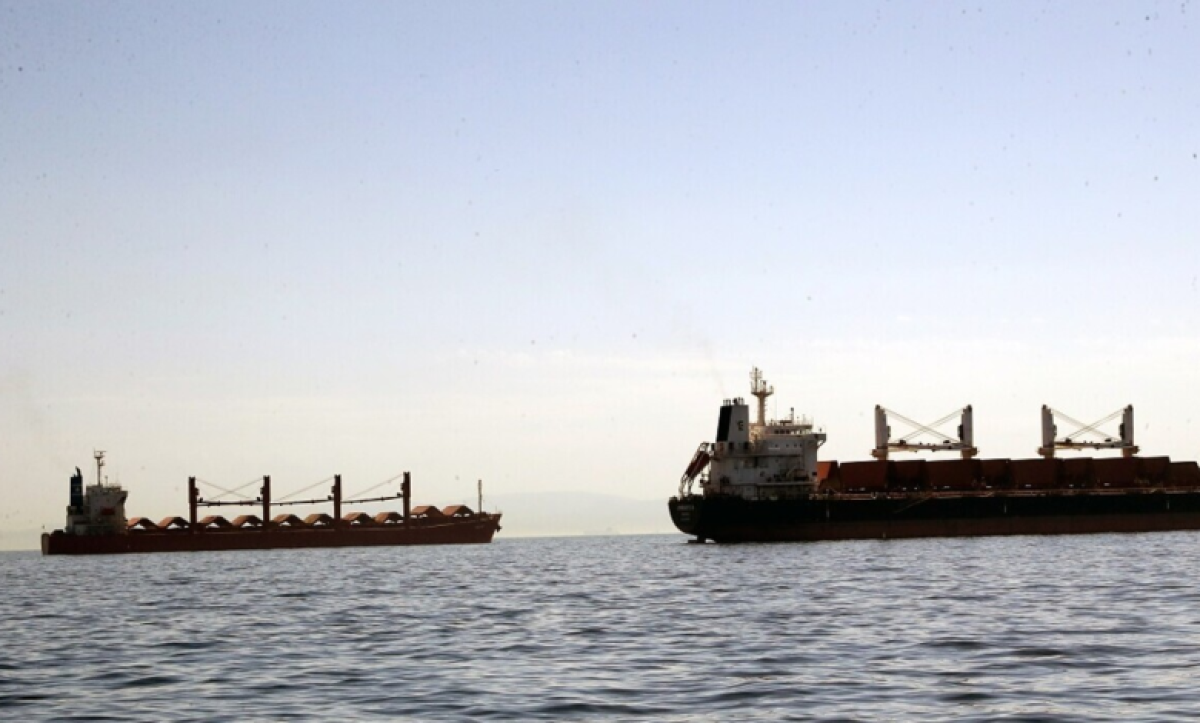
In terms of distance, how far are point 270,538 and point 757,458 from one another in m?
65.7

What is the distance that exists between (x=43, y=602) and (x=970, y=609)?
3418 cm

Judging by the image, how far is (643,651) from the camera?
25188mm

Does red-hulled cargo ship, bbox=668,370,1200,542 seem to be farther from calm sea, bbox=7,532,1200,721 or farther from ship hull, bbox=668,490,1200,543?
calm sea, bbox=7,532,1200,721

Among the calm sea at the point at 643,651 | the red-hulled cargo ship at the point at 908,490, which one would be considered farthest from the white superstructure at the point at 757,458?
the calm sea at the point at 643,651

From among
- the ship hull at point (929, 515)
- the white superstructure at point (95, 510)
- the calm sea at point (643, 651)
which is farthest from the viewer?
the white superstructure at point (95, 510)

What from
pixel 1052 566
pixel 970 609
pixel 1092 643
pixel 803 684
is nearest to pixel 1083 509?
pixel 1052 566

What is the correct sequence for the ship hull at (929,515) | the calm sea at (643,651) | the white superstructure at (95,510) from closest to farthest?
the calm sea at (643,651), the ship hull at (929,515), the white superstructure at (95,510)

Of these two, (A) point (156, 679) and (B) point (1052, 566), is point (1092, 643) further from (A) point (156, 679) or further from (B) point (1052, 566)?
(B) point (1052, 566)

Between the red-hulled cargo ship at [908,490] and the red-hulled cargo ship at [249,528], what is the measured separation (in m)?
55.5

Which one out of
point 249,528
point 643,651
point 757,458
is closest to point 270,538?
point 249,528

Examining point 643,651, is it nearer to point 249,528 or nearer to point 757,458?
point 757,458

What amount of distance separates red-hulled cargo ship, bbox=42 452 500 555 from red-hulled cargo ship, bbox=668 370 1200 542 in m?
55.5

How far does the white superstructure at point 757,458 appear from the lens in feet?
306

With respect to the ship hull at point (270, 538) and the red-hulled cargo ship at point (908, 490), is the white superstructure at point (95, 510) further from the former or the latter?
the red-hulled cargo ship at point (908, 490)
